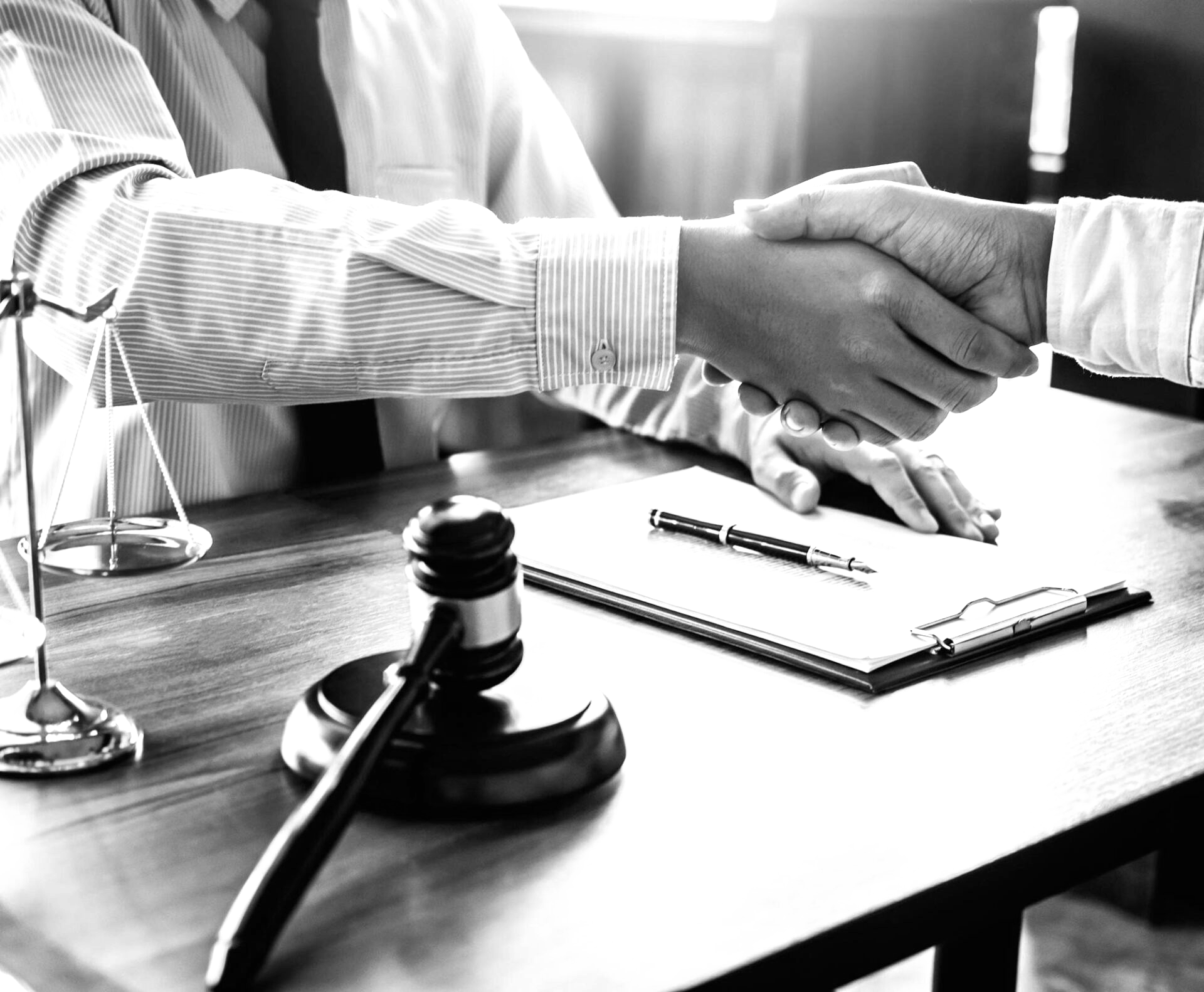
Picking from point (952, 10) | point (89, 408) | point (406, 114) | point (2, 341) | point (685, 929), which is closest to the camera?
point (685, 929)

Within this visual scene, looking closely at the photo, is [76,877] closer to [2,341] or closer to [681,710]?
[681,710]

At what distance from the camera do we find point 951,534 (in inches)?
43.6

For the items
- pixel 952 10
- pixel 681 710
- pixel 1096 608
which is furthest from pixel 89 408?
pixel 952 10

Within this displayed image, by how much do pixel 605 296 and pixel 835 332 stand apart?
0.22 m

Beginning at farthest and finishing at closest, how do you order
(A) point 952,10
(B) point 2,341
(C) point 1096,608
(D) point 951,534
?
(A) point 952,10 → (B) point 2,341 → (D) point 951,534 → (C) point 1096,608

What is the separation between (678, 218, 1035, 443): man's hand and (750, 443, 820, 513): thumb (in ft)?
0.19

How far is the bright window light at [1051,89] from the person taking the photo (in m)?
2.91

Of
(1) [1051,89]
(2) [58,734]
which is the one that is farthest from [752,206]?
(1) [1051,89]

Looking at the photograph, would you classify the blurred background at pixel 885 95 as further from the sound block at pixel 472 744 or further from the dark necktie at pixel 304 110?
the sound block at pixel 472 744

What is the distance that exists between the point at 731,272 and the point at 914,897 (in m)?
0.70

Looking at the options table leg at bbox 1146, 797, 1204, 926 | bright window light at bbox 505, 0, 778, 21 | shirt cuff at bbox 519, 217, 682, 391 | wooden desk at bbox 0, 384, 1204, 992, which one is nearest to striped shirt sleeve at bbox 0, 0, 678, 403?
shirt cuff at bbox 519, 217, 682, 391

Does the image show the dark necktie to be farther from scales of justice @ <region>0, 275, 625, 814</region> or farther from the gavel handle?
the gavel handle

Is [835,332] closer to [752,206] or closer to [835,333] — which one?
[835,333]

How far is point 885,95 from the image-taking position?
9.61 ft
